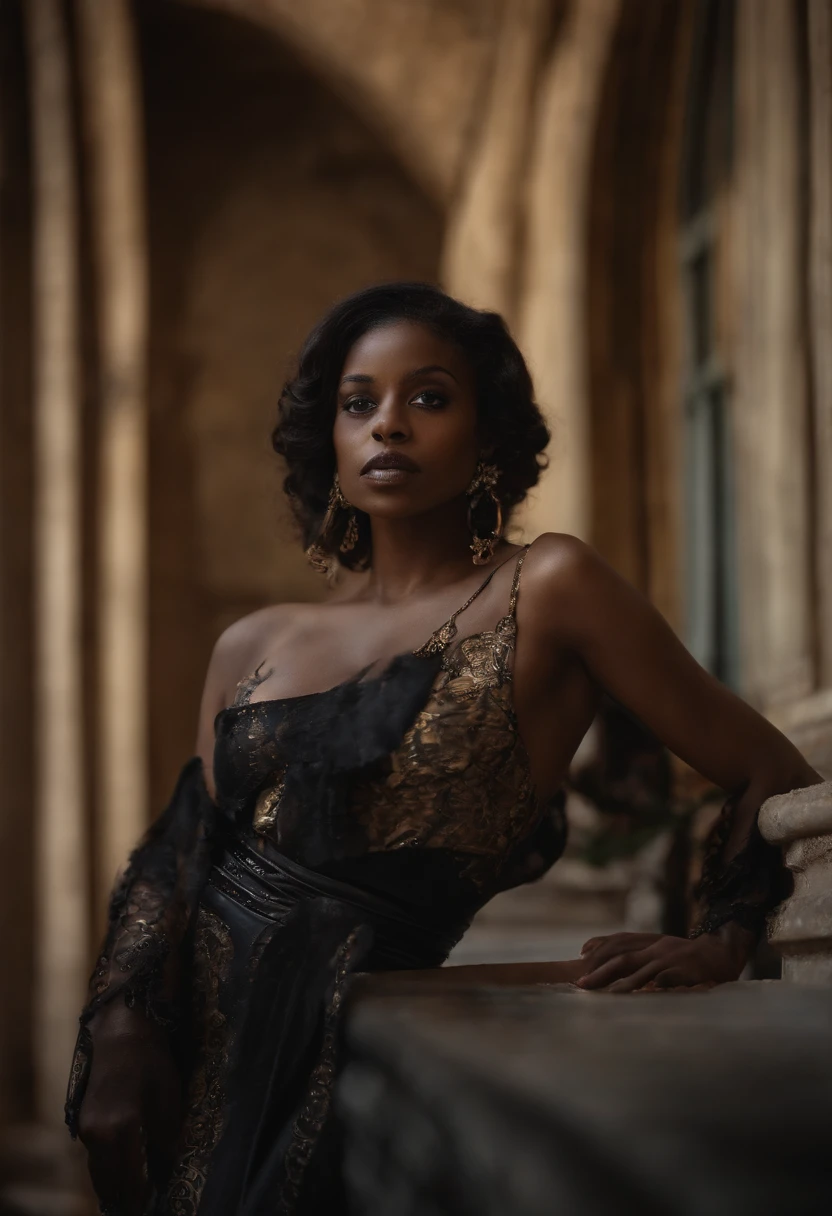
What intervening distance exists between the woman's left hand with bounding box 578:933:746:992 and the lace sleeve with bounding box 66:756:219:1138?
24.5 inches

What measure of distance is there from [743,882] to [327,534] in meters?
0.93

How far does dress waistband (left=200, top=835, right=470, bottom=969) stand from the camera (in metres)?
2.05

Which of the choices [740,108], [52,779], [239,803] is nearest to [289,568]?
[52,779]

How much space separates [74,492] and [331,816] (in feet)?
20.4

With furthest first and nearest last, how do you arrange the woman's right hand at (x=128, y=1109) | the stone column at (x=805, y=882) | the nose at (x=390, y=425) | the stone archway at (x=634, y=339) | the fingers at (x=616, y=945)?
the stone archway at (x=634, y=339)
the nose at (x=390, y=425)
the woman's right hand at (x=128, y=1109)
the fingers at (x=616, y=945)
the stone column at (x=805, y=882)

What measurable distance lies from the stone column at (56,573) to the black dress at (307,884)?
18.6 feet

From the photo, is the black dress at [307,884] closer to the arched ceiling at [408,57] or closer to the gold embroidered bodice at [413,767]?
the gold embroidered bodice at [413,767]

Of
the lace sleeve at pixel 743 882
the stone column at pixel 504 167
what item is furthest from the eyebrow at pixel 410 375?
the stone column at pixel 504 167

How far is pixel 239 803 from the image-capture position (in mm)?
2201

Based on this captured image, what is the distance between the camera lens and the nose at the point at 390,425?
227 centimetres

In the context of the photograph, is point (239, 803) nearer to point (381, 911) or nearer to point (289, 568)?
point (381, 911)

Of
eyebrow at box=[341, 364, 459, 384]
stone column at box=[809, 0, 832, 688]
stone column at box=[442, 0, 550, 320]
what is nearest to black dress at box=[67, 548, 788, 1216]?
eyebrow at box=[341, 364, 459, 384]

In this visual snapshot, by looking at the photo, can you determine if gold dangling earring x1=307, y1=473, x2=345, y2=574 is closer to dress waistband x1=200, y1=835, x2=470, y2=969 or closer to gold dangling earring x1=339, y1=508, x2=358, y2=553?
gold dangling earring x1=339, y1=508, x2=358, y2=553

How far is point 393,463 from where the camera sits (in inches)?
89.7
